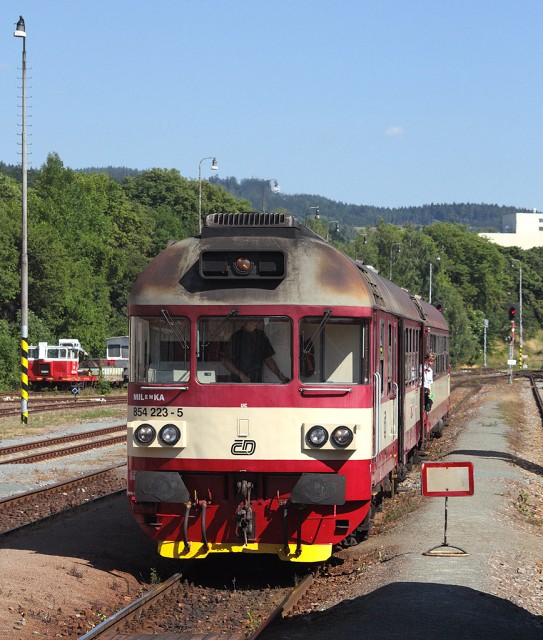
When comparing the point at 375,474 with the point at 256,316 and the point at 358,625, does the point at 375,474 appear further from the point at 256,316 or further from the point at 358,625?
the point at 358,625

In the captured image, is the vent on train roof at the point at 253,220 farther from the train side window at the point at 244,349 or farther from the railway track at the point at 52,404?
the railway track at the point at 52,404

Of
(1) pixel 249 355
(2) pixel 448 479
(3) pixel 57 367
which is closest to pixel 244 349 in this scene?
(1) pixel 249 355

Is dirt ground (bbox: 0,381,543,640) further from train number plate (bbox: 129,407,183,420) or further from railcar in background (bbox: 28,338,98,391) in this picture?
railcar in background (bbox: 28,338,98,391)

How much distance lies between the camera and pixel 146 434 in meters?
11.1

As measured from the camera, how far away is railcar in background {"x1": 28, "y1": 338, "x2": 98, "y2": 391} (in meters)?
57.3

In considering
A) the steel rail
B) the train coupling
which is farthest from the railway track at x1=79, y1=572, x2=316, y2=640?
the steel rail

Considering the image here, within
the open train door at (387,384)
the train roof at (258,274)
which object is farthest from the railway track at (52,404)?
the train roof at (258,274)

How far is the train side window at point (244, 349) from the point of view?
11.2m

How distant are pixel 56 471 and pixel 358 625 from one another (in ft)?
42.5

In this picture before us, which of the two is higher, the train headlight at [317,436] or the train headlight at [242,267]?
the train headlight at [242,267]

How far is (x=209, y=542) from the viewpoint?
36.7ft

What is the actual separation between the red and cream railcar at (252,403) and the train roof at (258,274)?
13 millimetres

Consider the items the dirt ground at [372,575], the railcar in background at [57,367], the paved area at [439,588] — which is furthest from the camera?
the railcar in background at [57,367]

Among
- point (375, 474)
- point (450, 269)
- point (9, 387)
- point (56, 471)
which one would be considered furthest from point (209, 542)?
point (450, 269)
